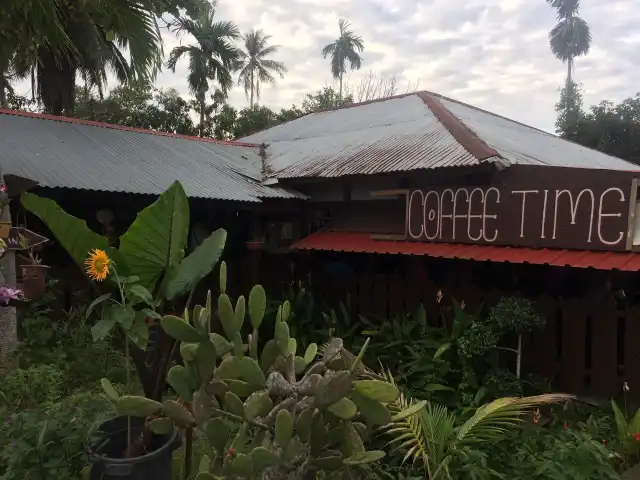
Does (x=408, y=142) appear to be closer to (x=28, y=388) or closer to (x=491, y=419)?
(x=491, y=419)

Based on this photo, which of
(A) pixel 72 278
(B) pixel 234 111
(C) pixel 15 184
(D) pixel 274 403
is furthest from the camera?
(B) pixel 234 111

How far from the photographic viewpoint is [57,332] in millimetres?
5316

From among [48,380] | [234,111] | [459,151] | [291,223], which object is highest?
[234,111]

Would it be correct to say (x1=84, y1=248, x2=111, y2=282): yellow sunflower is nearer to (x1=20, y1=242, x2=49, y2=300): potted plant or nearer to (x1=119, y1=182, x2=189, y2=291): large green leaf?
(x1=119, y1=182, x2=189, y2=291): large green leaf

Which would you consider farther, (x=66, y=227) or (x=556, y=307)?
(x=556, y=307)

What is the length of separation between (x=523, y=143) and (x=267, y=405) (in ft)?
19.9

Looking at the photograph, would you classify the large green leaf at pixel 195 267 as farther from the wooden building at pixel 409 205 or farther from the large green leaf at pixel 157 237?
the wooden building at pixel 409 205

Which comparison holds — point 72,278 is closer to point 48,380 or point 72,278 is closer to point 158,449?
point 48,380

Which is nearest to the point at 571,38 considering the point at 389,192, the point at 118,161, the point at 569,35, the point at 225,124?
the point at 569,35

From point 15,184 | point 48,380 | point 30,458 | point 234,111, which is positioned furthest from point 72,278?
point 234,111

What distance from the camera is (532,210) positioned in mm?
4977

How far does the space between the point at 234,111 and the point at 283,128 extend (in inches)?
356

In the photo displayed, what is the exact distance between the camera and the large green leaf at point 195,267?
3.12 m

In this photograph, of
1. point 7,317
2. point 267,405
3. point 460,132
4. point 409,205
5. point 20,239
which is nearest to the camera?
point 267,405
